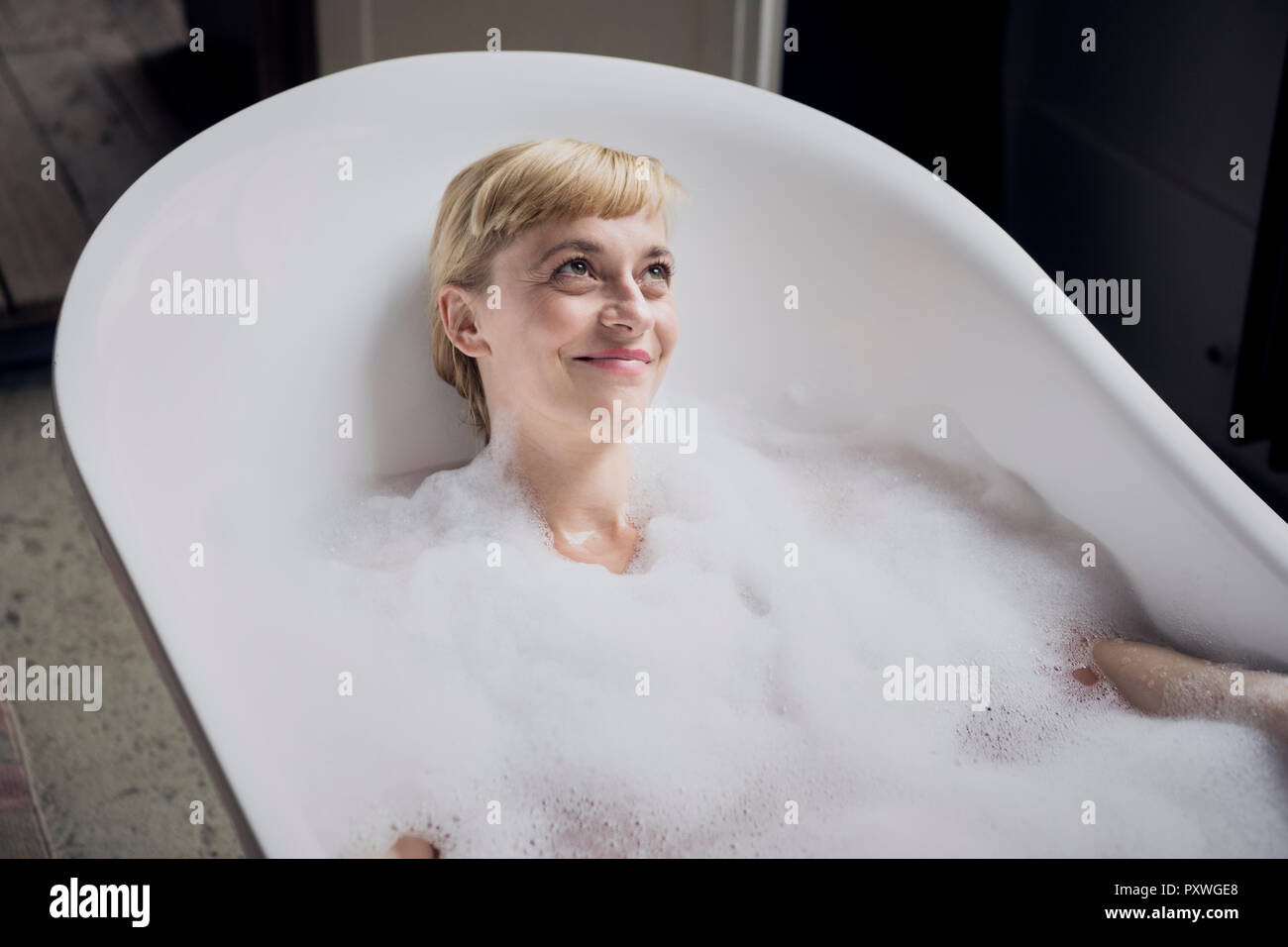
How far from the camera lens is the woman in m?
1.30

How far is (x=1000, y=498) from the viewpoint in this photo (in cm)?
142

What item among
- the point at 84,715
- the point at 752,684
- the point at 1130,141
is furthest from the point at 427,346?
the point at 1130,141

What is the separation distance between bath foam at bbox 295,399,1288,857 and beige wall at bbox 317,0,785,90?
89cm

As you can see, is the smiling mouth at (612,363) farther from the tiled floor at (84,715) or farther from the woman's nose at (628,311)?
the tiled floor at (84,715)

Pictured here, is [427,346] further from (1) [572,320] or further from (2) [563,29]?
(2) [563,29]

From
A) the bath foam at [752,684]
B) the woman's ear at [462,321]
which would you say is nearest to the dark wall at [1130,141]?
the bath foam at [752,684]

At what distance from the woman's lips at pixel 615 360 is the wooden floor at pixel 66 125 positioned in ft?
4.06

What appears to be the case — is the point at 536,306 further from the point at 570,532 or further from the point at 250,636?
the point at 250,636
